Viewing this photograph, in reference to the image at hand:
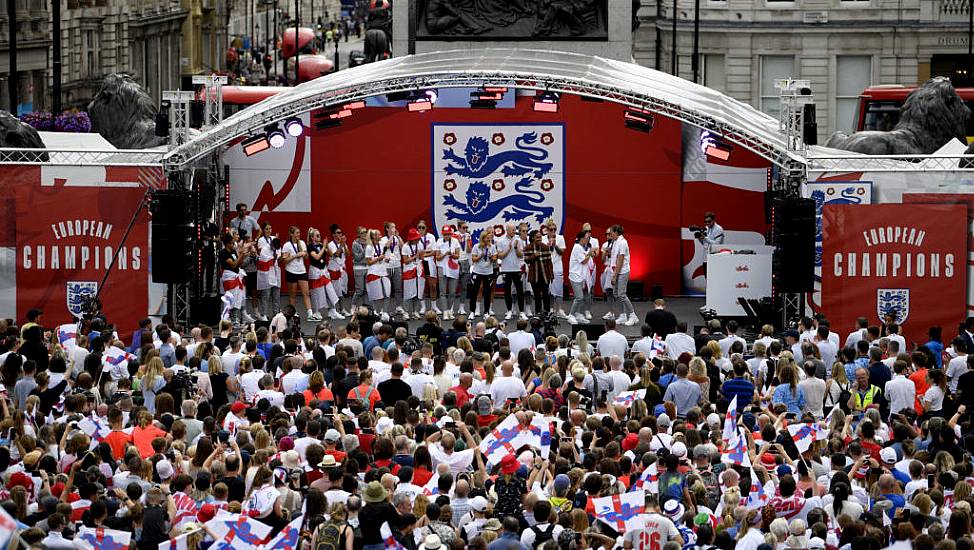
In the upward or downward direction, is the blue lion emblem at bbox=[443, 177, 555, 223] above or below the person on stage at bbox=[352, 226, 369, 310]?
above

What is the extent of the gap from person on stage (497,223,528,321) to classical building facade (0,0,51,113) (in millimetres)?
29760

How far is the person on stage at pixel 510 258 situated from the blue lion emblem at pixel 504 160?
99.7 inches

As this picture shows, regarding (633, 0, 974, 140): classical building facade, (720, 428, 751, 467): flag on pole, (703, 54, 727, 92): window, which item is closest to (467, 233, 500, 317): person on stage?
(720, 428, 751, 467): flag on pole

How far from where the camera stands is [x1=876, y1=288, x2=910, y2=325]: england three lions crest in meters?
26.2

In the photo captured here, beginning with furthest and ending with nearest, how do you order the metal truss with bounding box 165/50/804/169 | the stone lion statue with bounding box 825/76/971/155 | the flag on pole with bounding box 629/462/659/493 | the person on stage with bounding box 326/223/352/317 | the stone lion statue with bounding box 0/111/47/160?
the stone lion statue with bounding box 825/76/971/155 < the stone lion statue with bounding box 0/111/47/160 < the person on stage with bounding box 326/223/352/317 < the metal truss with bounding box 165/50/804/169 < the flag on pole with bounding box 629/462/659/493

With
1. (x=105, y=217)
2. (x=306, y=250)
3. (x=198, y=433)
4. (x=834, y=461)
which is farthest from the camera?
(x=306, y=250)

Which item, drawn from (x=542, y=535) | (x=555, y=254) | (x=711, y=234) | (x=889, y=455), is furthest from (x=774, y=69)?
(x=542, y=535)

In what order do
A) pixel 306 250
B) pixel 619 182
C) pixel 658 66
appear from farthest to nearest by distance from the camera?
pixel 658 66
pixel 619 182
pixel 306 250

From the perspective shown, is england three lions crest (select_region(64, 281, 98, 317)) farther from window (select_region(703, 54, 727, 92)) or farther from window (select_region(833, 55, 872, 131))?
window (select_region(833, 55, 872, 131))

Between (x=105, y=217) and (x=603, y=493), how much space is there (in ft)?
45.3

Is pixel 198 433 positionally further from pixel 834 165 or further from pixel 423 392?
pixel 834 165

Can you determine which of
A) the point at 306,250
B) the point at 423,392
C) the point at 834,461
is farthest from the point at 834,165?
the point at 834,461

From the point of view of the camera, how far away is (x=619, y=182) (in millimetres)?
30969

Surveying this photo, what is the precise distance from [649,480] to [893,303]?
1261 cm
